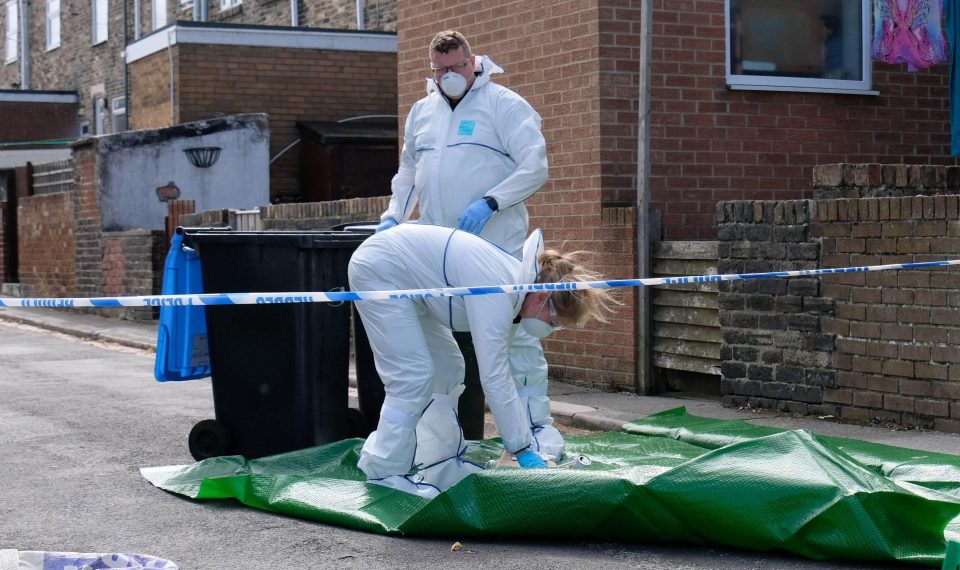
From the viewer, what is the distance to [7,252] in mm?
24031

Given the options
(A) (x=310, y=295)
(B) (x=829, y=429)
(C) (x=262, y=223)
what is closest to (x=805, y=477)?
(A) (x=310, y=295)

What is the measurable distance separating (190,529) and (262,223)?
9363 millimetres

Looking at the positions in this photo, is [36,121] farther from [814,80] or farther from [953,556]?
[953,556]

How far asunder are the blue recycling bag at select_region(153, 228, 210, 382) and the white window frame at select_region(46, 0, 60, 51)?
1076 inches

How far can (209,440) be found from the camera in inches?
273

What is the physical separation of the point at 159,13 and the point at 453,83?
22.8 m

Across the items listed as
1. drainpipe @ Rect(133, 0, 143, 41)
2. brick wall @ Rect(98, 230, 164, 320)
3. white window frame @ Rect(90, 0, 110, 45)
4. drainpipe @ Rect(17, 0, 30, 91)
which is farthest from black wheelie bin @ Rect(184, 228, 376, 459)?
drainpipe @ Rect(17, 0, 30, 91)

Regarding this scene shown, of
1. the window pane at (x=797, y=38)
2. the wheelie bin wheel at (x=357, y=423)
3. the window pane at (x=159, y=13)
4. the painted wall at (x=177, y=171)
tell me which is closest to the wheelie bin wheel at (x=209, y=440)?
the wheelie bin wheel at (x=357, y=423)

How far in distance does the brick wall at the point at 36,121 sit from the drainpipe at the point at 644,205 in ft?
74.9

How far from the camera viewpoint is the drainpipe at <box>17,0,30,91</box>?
34.4 m

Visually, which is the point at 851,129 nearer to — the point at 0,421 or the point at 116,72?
the point at 0,421

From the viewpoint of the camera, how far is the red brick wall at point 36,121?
29375 millimetres

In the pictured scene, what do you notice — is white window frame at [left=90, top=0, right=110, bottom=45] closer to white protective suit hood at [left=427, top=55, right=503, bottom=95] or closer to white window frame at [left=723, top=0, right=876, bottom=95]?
white window frame at [left=723, top=0, right=876, bottom=95]

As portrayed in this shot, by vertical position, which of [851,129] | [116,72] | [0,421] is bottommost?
[0,421]
